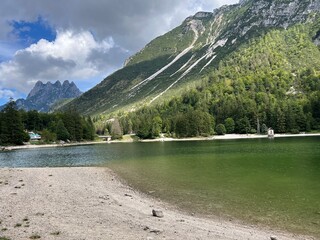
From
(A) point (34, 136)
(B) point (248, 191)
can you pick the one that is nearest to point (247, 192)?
(B) point (248, 191)

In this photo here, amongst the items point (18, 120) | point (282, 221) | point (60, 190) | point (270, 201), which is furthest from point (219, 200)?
point (18, 120)

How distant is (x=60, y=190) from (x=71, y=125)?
166860 millimetres

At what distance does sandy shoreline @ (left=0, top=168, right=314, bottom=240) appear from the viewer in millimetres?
19969

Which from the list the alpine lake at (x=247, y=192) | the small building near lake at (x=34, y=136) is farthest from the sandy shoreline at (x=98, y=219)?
the small building near lake at (x=34, y=136)

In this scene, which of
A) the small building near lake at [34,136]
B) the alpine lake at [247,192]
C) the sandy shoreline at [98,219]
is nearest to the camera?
the sandy shoreline at [98,219]

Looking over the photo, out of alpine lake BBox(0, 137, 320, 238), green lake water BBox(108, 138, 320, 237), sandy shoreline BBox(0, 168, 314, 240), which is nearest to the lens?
sandy shoreline BBox(0, 168, 314, 240)

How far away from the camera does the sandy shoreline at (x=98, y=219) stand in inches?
786

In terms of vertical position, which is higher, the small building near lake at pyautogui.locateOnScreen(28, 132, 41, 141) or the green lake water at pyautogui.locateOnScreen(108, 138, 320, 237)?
the small building near lake at pyautogui.locateOnScreen(28, 132, 41, 141)

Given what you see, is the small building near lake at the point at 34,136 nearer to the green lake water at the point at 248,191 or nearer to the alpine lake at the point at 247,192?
the green lake water at the point at 248,191

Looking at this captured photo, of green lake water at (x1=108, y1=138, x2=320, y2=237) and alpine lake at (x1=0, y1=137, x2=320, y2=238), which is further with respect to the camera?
green lake water at (x1=108, y1=138, x2=320, y2=237)

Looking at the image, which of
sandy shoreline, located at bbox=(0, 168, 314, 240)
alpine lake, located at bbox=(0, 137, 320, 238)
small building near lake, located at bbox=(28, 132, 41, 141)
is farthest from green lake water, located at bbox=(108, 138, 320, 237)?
small building near lake, located at bbox=(28, 132, 41, 141)

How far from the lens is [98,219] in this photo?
23.9 metres

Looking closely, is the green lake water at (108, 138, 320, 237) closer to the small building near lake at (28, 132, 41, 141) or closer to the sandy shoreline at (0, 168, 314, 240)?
the sandy shoreline at (0, 168, 314, 240)

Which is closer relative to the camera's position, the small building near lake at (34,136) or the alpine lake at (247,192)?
the alpine lake at (247,192)
